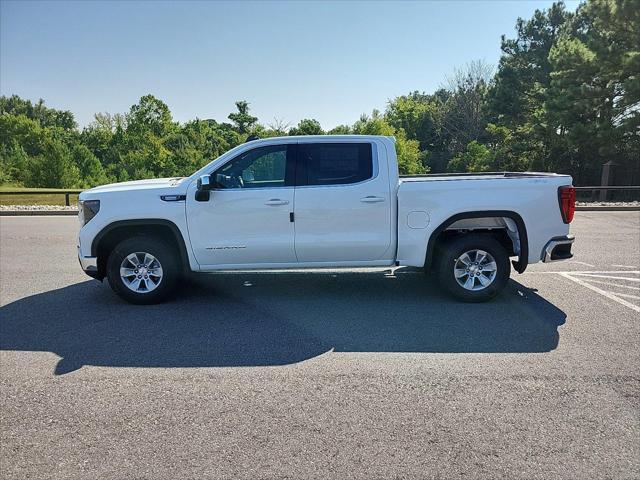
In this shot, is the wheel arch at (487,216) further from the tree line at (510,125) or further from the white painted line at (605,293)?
the tree line at (510,125)

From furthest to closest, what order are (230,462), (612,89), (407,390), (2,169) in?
1. (2,169)
2. (612,89)
3. (407,390)
4. (230,462)

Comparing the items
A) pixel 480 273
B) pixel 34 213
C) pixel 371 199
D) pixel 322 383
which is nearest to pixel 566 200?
pixel 480 273

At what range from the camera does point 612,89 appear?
2191 centimetres

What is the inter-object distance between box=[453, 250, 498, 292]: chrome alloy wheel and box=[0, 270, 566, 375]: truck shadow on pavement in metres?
0.26

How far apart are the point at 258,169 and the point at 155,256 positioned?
1.66 m

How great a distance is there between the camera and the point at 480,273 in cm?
611

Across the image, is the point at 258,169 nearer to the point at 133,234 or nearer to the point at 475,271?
the point at 133,234

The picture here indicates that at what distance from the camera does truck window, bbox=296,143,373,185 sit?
6125 millimetres

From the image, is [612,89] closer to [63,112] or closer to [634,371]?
[634,371]

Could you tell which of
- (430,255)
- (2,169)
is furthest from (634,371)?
(2,169)

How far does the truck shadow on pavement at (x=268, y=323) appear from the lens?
4688 millimetres

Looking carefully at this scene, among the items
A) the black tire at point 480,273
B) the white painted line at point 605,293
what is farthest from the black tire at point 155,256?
the white painted line at point 605,293

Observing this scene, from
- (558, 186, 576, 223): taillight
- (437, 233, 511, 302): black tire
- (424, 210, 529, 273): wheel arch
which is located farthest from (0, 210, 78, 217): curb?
(558, 186, 576, 223): taillight

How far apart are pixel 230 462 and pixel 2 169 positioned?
5224 centimetres
